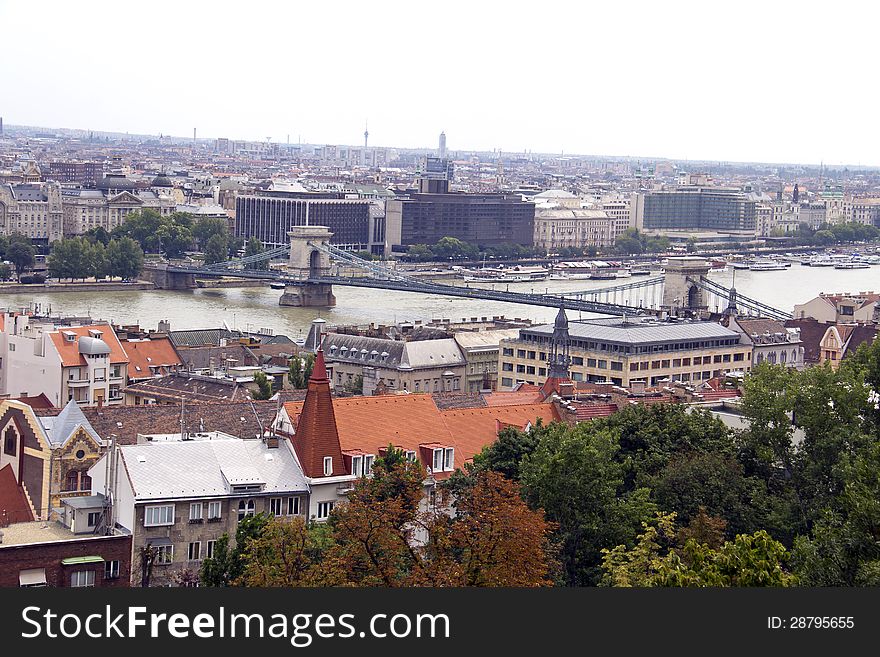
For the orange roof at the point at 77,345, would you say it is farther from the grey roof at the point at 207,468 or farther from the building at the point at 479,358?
the grey roof at the point at 207,468

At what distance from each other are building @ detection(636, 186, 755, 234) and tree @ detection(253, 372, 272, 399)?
55.0 m

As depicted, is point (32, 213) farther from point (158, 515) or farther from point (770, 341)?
point (158, 515)

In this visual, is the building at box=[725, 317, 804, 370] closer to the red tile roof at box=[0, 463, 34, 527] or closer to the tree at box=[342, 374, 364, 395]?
the tree at box=[342, 374, 364, 395]

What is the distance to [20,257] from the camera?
4131cm

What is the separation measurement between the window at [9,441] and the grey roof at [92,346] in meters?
5.47

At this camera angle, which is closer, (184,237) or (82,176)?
(184,237)

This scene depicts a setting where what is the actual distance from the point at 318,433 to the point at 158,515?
1205 mm

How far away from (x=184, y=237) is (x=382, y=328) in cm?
2672

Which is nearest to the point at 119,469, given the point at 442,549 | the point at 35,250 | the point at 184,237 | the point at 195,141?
the point at 442,549

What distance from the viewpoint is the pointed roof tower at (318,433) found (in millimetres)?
10555

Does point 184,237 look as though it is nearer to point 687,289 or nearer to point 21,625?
point 687,289

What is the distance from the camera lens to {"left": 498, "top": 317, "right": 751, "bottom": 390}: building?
19891mm

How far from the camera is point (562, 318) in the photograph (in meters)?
19.9

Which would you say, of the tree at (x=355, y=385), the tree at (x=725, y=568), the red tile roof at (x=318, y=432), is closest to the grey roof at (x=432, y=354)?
the tree at (x=355, y=385)
